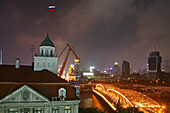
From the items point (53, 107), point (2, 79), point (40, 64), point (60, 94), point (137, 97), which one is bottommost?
point (137, 97)

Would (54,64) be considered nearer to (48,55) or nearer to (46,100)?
(48,55)

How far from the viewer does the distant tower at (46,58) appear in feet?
129

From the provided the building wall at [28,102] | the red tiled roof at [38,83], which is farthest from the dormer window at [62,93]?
the building wall at [28,102]

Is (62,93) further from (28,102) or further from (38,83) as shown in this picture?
(28,102)

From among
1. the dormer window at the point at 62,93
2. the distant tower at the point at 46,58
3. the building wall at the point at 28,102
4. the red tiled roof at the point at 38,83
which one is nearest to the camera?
the building wall at the point at 28,102

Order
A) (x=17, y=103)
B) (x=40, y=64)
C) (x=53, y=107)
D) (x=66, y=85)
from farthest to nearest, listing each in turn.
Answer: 1. (x=40, y=64)
2. (x=66, y=85)
3. (x=53, y=107)
4. (x=17, y=103)

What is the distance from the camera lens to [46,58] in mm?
39594

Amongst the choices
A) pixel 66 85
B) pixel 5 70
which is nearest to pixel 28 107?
pixel 66 85

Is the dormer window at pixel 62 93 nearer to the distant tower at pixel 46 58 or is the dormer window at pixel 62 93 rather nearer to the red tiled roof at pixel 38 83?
the red tiled roof at pixel 38 83

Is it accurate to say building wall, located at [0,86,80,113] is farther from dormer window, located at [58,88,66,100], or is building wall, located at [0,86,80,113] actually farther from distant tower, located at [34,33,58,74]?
distant tower, located at [34,33,58,74]

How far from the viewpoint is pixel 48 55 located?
132 ft

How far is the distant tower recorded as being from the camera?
39.4m

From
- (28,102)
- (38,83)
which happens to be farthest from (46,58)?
(28,102)

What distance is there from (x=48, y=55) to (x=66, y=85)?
14.8 meters
